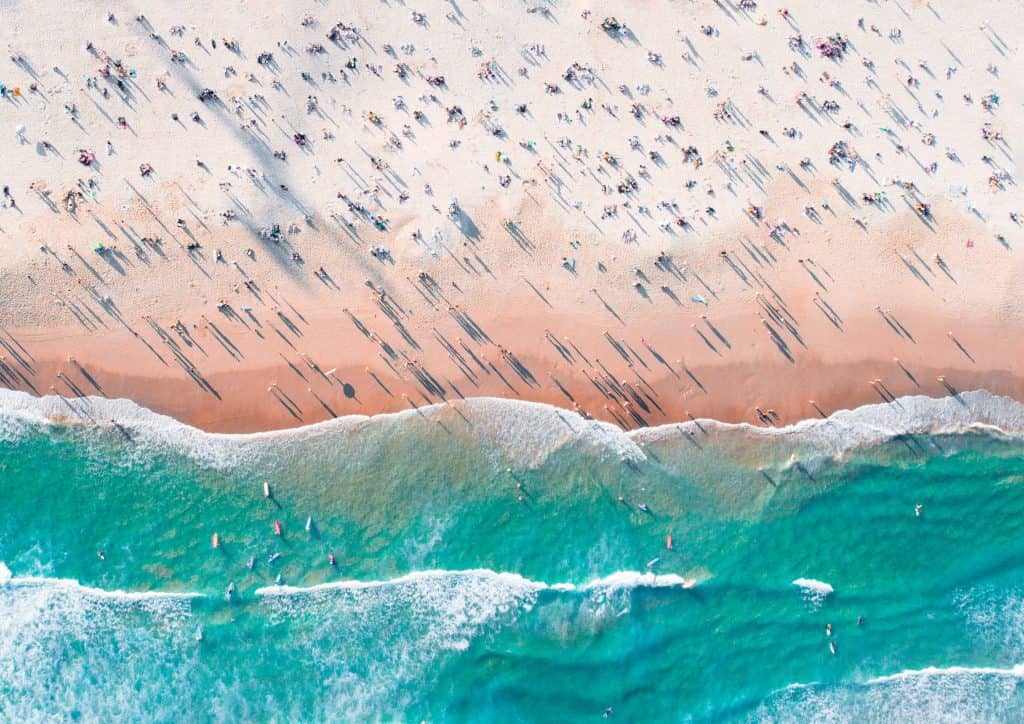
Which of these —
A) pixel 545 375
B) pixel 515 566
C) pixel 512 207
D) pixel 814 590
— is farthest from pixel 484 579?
pixel 512 207

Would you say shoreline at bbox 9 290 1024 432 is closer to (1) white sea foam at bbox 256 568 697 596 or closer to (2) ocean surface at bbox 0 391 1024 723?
(2) ocean surface at bbox 0 391 1024 723

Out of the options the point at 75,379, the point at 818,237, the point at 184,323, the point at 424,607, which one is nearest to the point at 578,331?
the point at 818,237

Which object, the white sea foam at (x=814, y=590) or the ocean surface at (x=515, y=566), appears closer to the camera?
the ocean surface at (x=515, y=566)

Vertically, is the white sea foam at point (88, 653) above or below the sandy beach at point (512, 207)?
below

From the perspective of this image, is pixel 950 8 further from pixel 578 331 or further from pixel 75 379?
pixel 75 379

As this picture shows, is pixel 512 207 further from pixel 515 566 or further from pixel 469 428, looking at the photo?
pixel 515 566

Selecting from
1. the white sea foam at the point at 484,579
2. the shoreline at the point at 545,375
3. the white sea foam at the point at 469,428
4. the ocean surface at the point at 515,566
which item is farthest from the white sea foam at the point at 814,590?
the shoreline at the point at 545,375

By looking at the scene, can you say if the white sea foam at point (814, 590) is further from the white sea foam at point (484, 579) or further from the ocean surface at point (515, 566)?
A: the white sea foam at point (484, 579)
